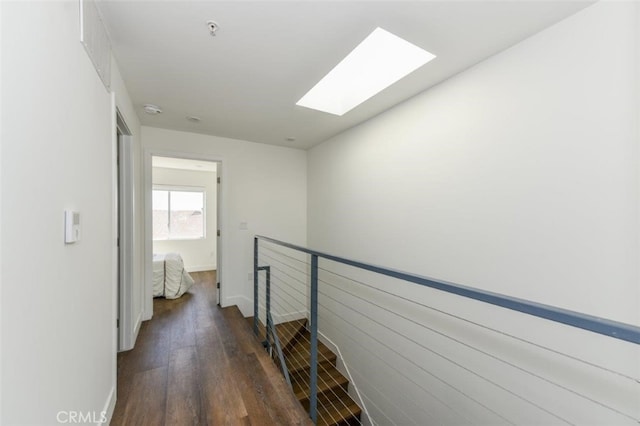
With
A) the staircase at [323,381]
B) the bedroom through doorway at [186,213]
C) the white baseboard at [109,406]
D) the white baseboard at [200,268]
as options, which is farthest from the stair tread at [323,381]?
the white baseboard at [200,268]

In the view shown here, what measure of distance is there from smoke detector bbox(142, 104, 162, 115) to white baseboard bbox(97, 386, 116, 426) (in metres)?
2.35

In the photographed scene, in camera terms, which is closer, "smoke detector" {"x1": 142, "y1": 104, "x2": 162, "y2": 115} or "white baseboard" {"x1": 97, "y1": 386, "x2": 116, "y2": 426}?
"white baseboard" {"x1": 97, "y1": 386, "x2": 116, "y2": 426}

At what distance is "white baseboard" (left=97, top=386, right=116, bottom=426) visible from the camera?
4.80 feet

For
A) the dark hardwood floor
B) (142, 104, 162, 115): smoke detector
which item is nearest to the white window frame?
the dark hardwood floor

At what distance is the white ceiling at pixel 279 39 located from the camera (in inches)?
51.5

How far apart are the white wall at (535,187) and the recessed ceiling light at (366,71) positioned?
35 centimetres

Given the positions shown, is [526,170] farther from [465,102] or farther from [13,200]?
[13,200]

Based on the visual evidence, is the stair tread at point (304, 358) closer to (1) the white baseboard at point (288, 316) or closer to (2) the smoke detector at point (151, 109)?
(1) the white baseboard at point (288, 316)

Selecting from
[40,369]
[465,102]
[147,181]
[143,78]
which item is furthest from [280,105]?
[40,369]

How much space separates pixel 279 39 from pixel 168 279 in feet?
12.3

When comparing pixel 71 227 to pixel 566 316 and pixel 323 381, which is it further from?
pixel 323 381

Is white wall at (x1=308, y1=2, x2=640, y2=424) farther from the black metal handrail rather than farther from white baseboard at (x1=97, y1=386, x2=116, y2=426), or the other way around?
white baseboard at (x1=97, y1=386, x2=116, y2=426)

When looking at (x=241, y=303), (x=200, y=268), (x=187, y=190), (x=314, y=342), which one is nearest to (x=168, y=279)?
(x=241, y=303)

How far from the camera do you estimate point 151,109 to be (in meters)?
2.49
